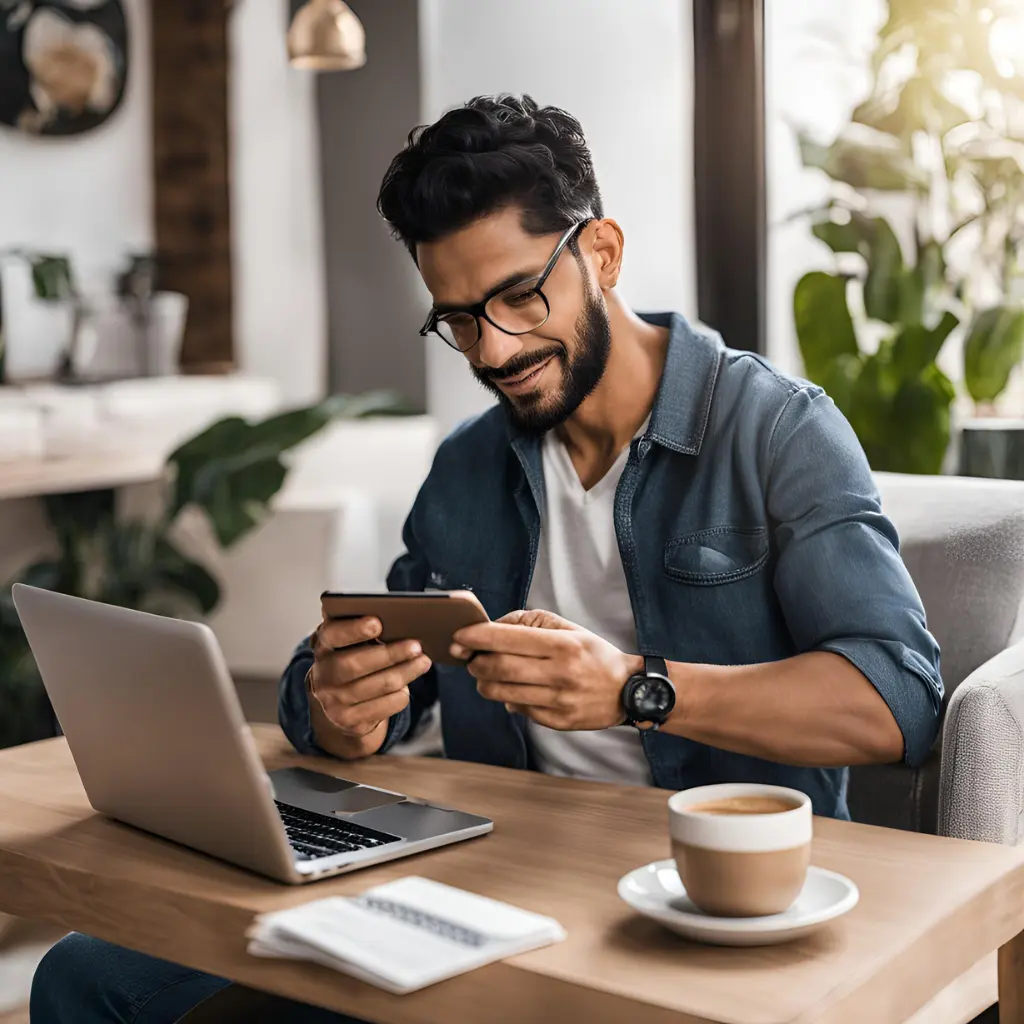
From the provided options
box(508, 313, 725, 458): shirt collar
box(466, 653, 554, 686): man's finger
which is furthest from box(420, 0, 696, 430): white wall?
box(466, 653, 554, 686): man's finger

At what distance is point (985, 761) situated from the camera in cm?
145

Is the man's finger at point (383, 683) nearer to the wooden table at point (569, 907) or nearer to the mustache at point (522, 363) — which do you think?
the wooden table at point (569, 907)

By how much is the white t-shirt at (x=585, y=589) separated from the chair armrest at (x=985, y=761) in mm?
328

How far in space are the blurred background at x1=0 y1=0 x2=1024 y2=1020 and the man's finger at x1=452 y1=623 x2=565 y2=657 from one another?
1.64 metres

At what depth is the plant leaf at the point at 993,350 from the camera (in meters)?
3.03

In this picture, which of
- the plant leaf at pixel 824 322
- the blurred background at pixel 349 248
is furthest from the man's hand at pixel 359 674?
the plant leaf at pixel 824 322

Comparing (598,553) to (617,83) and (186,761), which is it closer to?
(186,761)

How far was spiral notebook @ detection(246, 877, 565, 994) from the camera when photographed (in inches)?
35.9

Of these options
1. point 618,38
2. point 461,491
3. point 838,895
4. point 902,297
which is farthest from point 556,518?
point 618,38

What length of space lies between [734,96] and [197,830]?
2.91 meters

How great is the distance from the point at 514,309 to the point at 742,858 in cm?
84

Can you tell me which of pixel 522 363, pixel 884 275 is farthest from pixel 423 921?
pixel 884 275

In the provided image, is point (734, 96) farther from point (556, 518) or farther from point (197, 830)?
point (197, 830)

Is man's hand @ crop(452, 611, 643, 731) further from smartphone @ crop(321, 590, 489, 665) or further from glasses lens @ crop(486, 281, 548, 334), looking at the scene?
glasses lens @ crop(486, 281, 548, 334)
